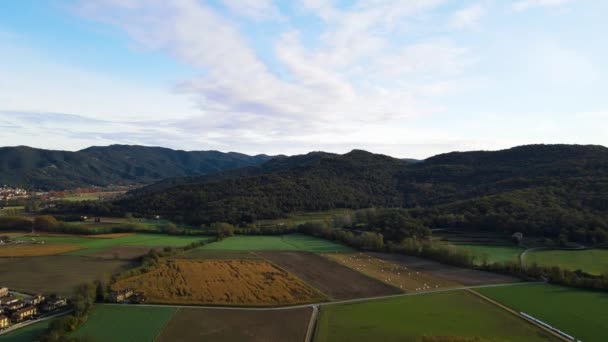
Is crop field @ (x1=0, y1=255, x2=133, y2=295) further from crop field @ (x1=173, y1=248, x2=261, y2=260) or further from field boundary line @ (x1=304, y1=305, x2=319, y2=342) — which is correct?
field boundary line @ (x1=304, y1=305, x2=319, y2=342)

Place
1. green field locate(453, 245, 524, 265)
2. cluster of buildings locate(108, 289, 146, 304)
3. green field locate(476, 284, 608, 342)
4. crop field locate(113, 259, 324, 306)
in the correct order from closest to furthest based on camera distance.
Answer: green field locate(476, 284, 608, 342), cluster of buildings locate(108, 289, 146, 304), crop field locate(113, 259, 324, 306), green field locate(453, 245, 524, 265)

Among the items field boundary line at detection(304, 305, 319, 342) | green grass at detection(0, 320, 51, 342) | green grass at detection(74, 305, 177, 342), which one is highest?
field boundary line at detection(304, 305, 319, 342)

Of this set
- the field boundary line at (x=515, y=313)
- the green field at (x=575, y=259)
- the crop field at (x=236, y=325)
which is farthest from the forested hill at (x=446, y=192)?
the crop field at (x=236, y=325)

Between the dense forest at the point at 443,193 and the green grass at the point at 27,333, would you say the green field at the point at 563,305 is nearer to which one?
the dense forest at the point at 443,193

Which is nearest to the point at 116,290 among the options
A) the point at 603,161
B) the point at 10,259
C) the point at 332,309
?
the point at 332,309

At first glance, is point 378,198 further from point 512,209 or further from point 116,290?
point 116,290

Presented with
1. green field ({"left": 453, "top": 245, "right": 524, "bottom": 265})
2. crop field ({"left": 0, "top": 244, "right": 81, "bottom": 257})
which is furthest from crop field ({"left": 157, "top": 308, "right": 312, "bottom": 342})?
crop field ({"left": 0, "top": 244, "right": 81, "bottom": 257})

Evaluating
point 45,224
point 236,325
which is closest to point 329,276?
point 236,325
